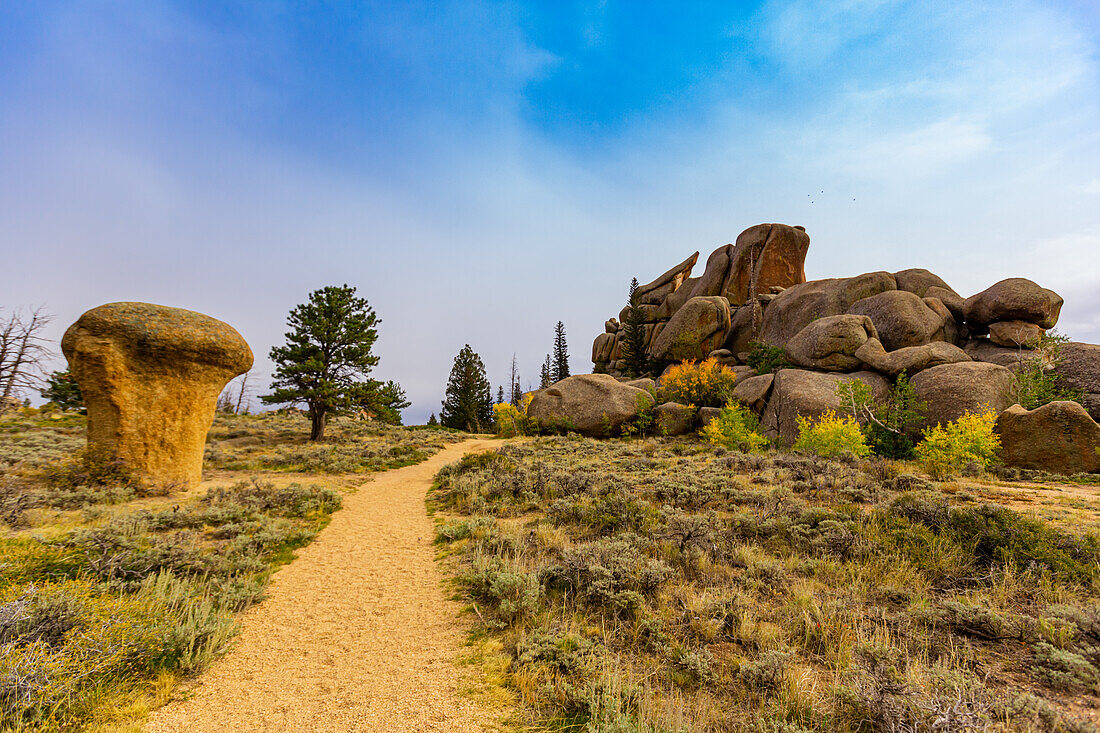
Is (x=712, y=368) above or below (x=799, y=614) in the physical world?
above

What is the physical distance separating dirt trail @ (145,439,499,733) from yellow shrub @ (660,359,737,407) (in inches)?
847

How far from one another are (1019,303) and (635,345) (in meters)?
26.4

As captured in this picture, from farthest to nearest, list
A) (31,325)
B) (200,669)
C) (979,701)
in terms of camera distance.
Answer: (31,325), (200,669), (979,701)

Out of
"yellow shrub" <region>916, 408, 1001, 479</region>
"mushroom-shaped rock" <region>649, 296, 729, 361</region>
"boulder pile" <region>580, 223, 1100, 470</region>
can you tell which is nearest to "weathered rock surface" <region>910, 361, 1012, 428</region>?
"boulder pile" <region>580, 223, 1100, 470</region>

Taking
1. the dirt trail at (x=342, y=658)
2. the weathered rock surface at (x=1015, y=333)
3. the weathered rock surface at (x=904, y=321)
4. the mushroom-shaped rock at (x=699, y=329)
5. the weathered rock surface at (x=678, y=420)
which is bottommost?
the dirt trail at (x=342, y=658)

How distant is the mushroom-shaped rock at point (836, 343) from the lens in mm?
21328

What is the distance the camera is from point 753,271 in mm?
38438

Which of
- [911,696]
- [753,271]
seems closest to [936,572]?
[911,696]

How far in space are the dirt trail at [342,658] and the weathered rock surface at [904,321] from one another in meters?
27.8

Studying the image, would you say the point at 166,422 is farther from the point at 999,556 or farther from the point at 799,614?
the point at 999,556

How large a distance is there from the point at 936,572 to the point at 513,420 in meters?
25.7

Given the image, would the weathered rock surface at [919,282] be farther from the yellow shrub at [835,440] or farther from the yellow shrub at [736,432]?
the yellow shrub at [835,440]

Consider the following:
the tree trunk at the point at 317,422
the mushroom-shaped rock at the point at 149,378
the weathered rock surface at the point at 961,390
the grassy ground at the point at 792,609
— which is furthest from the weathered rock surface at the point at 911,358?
the tree trunk at the point at 317,422

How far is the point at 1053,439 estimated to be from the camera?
488 inches
